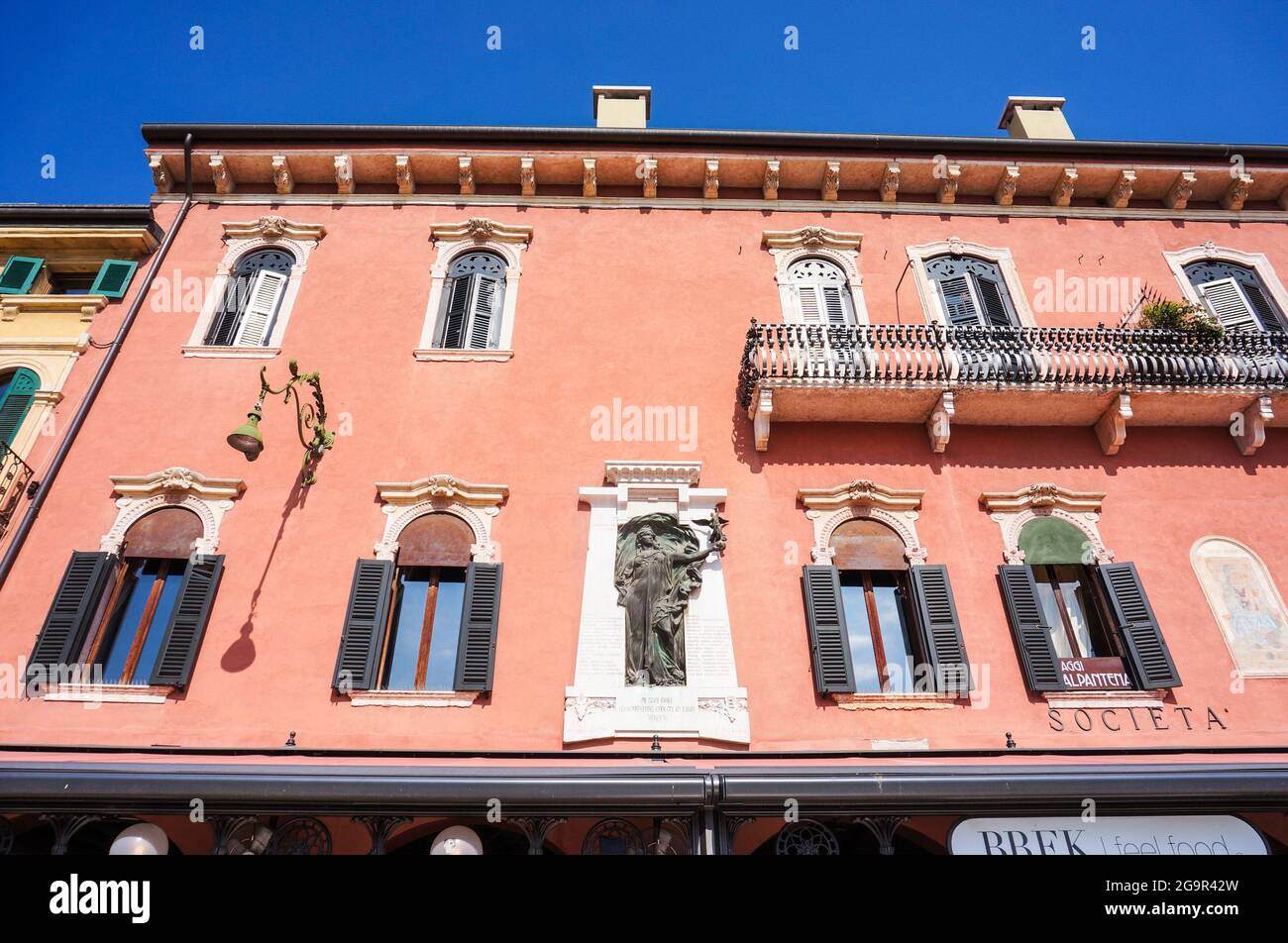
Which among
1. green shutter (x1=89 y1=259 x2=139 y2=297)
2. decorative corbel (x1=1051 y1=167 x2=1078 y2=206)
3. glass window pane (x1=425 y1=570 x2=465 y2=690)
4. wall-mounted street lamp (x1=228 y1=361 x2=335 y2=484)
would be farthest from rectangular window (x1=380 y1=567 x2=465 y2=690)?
decorative corbel (x1=1051 y1=167 x2=1078 y2=206)

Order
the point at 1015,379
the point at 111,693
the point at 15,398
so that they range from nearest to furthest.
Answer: the point at 111,693
the point at 1015,379
the point at 15,398

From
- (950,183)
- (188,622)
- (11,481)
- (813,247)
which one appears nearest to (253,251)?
(11,481)

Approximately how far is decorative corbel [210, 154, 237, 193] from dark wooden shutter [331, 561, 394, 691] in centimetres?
692

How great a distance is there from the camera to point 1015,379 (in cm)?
991

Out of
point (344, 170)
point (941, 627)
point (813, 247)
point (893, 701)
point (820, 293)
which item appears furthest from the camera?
point (344, 170)

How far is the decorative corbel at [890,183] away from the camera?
12436mm

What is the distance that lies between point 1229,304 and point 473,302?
33.6 ft

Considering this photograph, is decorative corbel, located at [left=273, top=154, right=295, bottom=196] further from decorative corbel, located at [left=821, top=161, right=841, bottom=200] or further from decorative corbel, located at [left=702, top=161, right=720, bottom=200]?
decorative corbel, located at [left=821, top=161, right=841, bottom=200]

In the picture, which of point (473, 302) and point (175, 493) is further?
point (473, 302)

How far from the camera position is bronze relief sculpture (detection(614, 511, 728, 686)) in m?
8.48

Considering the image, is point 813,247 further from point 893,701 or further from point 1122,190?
point 893,701

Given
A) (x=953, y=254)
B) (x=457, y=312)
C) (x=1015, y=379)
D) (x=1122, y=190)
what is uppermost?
(x=1122, y=190)

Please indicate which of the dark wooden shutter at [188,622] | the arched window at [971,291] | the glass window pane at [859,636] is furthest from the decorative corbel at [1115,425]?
the dark wooden shutter at [188,622]
